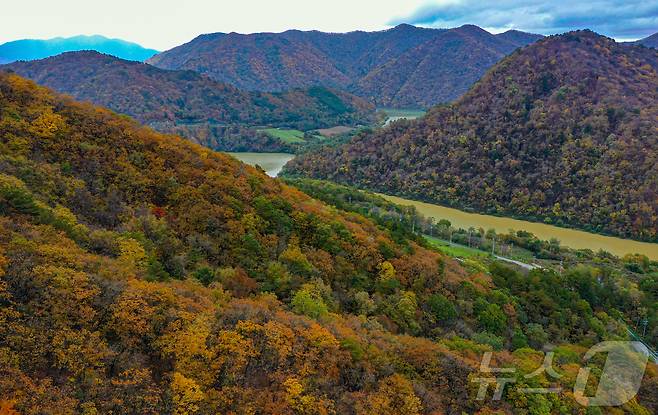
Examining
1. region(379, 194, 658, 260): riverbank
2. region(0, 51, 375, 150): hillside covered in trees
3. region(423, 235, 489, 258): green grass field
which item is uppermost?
region(0, 51, 375, 150): hillside covered in trees

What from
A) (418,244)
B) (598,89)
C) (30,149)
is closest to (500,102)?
(598,89)

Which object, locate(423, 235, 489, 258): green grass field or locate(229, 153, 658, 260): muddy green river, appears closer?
locate(423, 235, 489, 258): green grass field

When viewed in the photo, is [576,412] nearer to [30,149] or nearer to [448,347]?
[448,347]

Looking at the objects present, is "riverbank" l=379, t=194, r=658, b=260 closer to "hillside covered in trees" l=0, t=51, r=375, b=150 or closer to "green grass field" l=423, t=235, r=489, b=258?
"green grass field" l=423, t=235, r=489, b=258

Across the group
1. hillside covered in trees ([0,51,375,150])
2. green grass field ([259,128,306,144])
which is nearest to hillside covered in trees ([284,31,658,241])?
green grass field ([259,128,306,144])

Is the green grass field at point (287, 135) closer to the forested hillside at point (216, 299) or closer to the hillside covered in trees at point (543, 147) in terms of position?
the hillside covered in trees at point (543, 147)

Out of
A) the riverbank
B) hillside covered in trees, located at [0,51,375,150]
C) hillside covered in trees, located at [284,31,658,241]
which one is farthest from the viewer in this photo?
hillside covered in trees, located at [0,51,375,150]

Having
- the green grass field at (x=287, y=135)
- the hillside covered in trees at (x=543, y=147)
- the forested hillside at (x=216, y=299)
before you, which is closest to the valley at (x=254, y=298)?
the forested hillside at (x=216, y=299)

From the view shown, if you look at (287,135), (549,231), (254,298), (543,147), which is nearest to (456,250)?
(549,231)

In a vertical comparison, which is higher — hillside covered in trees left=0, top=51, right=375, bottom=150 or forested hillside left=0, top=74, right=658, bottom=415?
hillside covered in trees left=0, top=51, right=375, bottom=150
